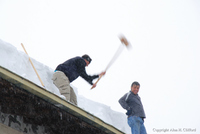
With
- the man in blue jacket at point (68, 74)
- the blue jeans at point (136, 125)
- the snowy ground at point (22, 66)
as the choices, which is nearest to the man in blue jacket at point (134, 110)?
the blue jeans at point (136, 125)

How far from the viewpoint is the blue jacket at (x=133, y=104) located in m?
5.19

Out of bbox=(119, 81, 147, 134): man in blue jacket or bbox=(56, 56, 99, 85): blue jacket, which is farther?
bbox=(56, 56, 99, 85): blue jacket

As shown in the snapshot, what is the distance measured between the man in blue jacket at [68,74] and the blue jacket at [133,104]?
2.67 feet

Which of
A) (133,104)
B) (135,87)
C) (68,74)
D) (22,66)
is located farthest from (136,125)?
(22,66)

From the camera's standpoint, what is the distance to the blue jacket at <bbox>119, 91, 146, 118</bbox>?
17.0 feet

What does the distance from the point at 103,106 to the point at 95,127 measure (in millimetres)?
12211

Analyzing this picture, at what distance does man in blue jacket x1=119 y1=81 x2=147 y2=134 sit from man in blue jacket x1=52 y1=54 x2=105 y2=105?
0.85 m

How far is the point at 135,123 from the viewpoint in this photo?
5.06m

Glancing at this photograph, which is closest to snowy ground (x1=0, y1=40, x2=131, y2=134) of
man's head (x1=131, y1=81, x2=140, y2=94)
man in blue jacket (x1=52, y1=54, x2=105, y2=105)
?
man in blue jacket (x1=52, y1=54, x2=105, y2=105)

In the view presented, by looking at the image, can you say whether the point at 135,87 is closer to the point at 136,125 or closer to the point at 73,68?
the point at 136,125

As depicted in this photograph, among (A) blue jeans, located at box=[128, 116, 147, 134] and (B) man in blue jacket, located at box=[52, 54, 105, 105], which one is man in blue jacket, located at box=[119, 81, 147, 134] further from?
(B) man in blue jacket, located at box=[52, 54, 105, 105]

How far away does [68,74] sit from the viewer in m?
5.21

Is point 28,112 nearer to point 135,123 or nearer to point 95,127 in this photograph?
point 95,127

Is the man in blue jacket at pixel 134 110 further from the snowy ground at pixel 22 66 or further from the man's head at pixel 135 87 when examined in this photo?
the snowy ground at pixel 22 66
